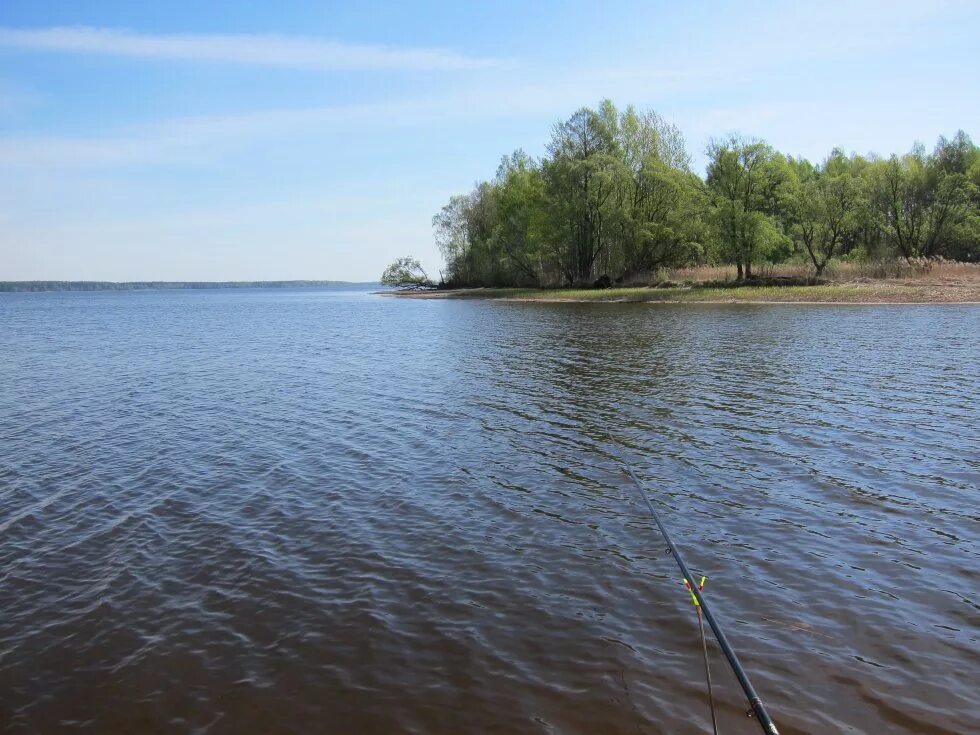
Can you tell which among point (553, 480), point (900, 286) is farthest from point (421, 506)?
point (900, 286)

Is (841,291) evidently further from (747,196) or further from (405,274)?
(405,274)

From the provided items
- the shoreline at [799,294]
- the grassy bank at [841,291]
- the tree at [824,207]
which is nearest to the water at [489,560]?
the shoreline at [799,294]

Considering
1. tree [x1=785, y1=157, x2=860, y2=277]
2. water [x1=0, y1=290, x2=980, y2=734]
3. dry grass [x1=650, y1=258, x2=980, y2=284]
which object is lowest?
water [x1=0, y1=290, x2=980, y2=734]

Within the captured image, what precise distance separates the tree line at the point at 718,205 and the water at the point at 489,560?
171 feet

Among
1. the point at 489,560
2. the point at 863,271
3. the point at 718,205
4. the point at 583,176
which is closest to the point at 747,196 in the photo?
the point at 718,205

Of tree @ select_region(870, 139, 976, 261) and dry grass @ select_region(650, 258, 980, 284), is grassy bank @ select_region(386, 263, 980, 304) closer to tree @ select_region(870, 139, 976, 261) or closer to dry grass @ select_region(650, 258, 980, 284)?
dry grass @ select_region(650, 258, 980, 284)

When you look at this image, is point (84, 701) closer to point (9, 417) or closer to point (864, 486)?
point (864, 486)

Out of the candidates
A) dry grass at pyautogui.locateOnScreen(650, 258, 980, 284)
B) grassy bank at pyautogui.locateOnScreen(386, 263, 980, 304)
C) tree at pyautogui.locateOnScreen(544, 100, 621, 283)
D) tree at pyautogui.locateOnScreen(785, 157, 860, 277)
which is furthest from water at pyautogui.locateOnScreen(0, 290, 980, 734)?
tree at pyautogui.locateOnScreen(544, 100, 621, 283)

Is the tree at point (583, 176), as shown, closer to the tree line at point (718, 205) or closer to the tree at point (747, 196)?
the tree line at point (718, 205)

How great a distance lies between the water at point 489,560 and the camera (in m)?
6.43

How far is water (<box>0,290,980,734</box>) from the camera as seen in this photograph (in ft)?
21.1

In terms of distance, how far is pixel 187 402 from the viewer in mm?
22141

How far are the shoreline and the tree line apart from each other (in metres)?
5.97

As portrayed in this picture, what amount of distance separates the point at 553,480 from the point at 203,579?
6677 millimetres
